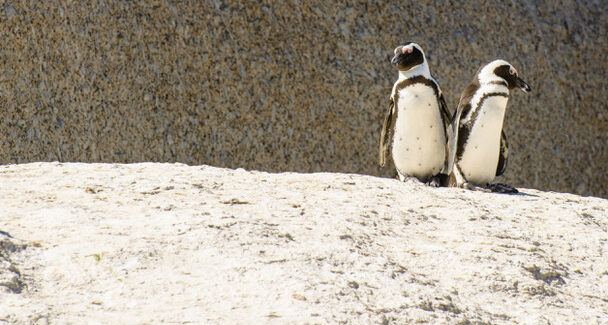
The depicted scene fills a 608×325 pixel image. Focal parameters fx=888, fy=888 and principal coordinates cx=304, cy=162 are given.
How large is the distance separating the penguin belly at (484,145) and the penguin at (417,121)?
0.28ft

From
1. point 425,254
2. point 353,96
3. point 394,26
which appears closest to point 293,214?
point 425,254

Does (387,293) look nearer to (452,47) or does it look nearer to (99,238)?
(99,238)

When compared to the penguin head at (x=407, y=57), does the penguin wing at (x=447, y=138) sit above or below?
below

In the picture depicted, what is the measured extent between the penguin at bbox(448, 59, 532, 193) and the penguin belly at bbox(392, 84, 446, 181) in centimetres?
6

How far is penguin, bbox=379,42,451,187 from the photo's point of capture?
3.16 metres

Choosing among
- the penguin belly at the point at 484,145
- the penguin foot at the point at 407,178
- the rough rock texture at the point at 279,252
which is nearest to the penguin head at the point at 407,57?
the penguin belly at the point at 484,145

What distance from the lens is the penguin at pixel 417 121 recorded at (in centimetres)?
316

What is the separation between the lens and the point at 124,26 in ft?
13.7

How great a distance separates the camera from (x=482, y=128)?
10.3 feet

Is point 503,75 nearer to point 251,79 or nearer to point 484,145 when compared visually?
point 484,145

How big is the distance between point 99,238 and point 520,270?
94cm

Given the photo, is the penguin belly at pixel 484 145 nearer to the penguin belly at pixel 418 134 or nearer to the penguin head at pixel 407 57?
the penguin belly at pixel 418 134

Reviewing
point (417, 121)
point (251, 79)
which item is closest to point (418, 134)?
point (417, 121)

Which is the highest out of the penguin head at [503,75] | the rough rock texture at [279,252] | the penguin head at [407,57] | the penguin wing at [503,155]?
the penguin head at [407,57]
